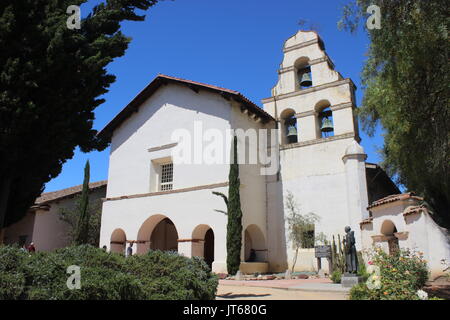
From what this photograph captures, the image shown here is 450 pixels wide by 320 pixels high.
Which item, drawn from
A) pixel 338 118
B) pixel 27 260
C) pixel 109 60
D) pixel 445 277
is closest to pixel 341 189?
pixel 338 118

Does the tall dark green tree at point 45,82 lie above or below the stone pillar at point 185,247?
above

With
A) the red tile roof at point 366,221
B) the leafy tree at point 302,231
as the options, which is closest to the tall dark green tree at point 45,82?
the leafy tree at point 302,231

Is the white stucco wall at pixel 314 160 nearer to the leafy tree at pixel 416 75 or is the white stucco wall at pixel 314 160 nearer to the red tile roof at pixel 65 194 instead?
the leafy tree at pixel 416 75

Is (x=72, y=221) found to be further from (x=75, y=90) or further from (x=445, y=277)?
(x=445, y=277)

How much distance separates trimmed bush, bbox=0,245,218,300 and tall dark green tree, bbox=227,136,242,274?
8.14 meters

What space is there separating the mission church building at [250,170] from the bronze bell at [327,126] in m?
0.05

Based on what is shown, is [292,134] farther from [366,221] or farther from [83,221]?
[83,221]

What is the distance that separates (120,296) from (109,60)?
12.2m

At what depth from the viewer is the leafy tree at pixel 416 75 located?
26.1 ft

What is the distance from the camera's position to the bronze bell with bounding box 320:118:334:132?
19391 millimetres

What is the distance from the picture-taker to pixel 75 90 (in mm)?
15016

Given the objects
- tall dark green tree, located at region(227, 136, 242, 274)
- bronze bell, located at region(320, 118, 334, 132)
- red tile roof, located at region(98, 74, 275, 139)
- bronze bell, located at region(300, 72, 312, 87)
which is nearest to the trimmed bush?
tall dark green tree, located at region(227, 136, 242, 274)

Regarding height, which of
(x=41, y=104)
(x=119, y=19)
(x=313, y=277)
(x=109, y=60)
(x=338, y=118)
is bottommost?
(x=313, y=277)

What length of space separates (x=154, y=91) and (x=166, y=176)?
5179 millimetres
